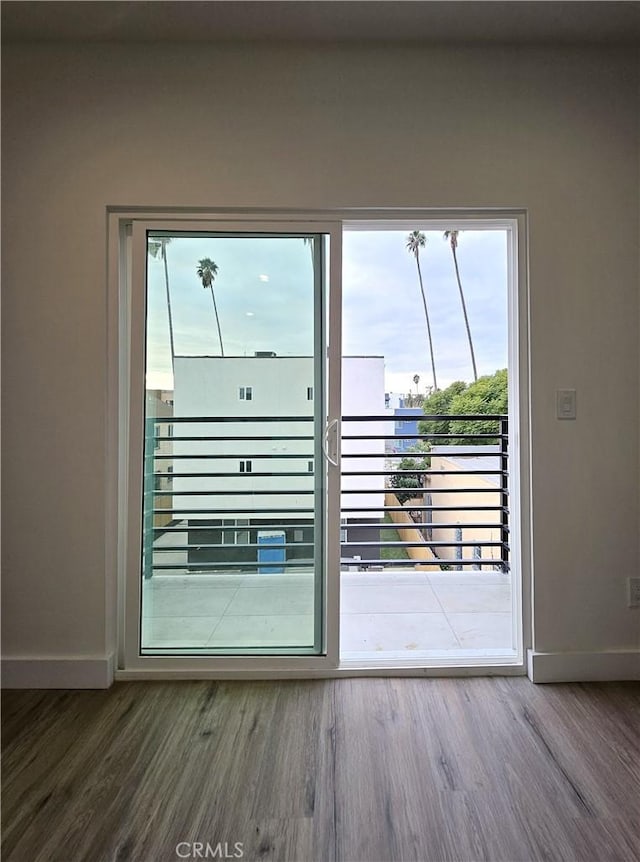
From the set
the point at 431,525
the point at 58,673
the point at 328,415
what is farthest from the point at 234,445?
the point at 431,525

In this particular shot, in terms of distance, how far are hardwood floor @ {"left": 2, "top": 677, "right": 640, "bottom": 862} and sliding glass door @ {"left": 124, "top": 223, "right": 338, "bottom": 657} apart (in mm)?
279

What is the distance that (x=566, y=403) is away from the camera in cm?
190

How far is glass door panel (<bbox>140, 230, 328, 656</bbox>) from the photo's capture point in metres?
1.96

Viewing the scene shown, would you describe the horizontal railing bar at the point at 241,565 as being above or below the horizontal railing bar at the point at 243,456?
below

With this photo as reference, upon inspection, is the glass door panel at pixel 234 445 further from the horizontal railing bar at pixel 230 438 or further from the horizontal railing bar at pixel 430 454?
the horizontal railing bar at pixel 430 454

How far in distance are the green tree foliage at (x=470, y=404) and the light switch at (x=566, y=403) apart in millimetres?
1577

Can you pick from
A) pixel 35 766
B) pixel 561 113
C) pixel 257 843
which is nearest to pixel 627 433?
pixel 561 113

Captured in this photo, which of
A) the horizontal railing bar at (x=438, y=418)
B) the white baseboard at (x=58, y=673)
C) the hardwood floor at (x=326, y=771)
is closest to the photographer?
the hardwood floor at (x=326, y=771)

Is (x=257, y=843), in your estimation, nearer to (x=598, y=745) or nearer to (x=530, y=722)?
(x=530, y=722)

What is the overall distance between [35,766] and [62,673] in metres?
0.48

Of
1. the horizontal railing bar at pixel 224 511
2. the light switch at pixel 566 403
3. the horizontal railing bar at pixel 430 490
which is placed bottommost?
the horizontal railing bar at pixel 430 490

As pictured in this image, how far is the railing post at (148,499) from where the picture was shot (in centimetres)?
196

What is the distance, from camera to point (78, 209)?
188 centimetres

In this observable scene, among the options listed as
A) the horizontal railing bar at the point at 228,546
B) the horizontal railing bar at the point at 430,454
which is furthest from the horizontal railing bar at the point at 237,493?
the horizontal railing bar at the point at 430,454
